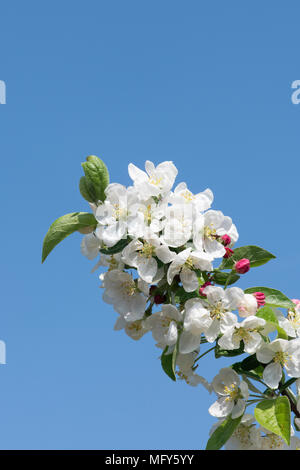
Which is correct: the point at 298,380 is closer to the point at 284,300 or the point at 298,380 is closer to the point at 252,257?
the point at 284,300

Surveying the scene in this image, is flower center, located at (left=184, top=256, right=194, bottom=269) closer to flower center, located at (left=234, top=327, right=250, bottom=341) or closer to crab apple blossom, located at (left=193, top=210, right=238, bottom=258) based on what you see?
crab apple blossom, located at (left=193, top=210, right=238, bottom=258)

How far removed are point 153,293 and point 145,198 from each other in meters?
0.42

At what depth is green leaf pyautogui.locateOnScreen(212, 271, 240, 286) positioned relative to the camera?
2578 millimetres

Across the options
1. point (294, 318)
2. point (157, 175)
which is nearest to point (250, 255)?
point (294, 318)

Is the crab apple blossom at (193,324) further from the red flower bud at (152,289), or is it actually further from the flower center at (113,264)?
the flower center at (113,264)

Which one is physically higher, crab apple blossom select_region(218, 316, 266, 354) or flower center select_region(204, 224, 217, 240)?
flower center select_region(204, 224, 217, 240)

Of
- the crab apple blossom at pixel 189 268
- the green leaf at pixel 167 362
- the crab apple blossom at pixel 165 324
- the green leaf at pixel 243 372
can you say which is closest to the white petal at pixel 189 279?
the crab apple blossom at pixel 189 268

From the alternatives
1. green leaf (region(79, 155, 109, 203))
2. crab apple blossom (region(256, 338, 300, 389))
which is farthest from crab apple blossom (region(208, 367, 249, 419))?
green leaf (region(79, 155, 109, 203))

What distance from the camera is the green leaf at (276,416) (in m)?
2.28

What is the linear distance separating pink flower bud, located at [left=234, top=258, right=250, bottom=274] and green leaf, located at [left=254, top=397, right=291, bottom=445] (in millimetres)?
547

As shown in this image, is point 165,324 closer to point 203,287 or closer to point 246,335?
point 203,287

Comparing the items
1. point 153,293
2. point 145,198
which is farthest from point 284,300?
point 145,198

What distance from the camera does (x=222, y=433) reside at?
8.11 ft

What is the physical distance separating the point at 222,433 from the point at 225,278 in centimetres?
66
